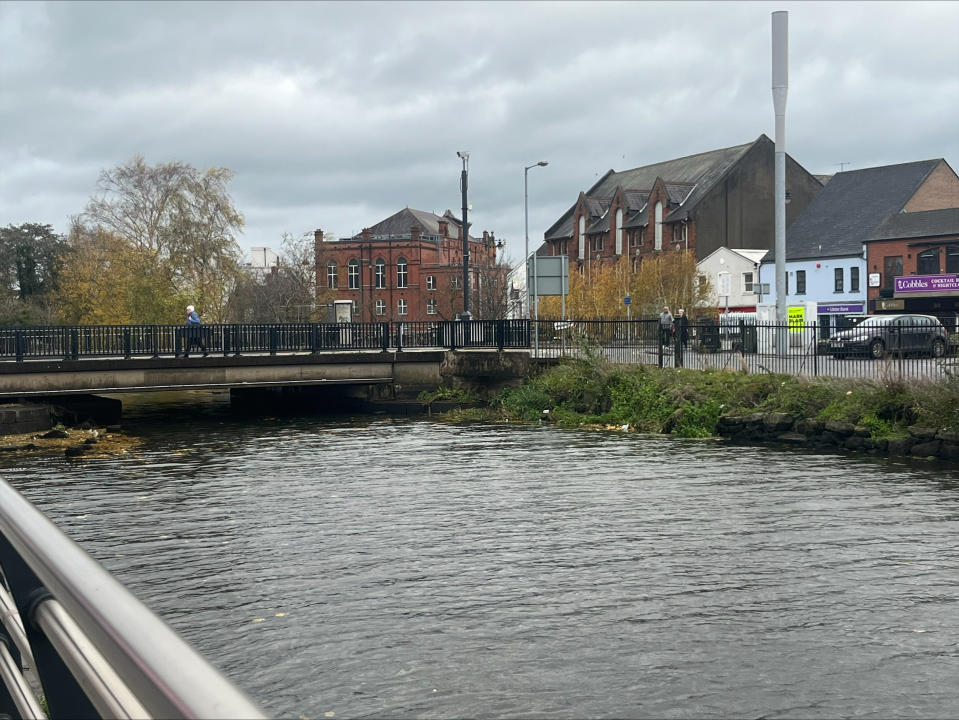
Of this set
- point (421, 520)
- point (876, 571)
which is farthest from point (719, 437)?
point (876, 571)

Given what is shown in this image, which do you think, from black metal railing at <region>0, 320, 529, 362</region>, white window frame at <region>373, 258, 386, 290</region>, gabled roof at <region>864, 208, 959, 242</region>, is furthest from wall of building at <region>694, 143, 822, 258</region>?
black metal railing at <region>0, 320, 529, 362</region>

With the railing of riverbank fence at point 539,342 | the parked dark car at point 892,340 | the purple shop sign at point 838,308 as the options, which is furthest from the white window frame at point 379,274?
the railing of riverbank fence at point 539,342

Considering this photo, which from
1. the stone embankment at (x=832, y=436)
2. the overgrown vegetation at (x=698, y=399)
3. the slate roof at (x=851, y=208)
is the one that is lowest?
the stone embankment at (x=832, y=436)

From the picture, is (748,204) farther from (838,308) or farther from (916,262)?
(916,262)

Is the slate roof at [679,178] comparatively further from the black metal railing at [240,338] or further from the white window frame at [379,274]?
the black metal railing at [240,338]

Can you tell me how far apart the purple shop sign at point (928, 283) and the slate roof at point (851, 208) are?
4.93 metres

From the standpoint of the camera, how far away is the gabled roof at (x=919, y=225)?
55656mm

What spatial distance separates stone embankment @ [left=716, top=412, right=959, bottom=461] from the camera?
18.7 metres

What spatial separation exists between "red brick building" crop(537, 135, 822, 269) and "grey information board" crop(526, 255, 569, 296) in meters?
46.7

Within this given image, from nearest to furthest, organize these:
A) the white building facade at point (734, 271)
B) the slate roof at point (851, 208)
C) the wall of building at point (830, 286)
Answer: the wall of building at point (830, 286)
the slate roof at point (851, 208)
the white building facade at point (734, 271)

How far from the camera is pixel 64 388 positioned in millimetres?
27719

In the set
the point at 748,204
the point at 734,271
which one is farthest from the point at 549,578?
the point at 748,204

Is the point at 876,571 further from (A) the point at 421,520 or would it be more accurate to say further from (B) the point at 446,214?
(B) the point at 446,214

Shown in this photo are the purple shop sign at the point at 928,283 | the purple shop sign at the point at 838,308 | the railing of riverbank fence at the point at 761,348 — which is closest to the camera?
the railing of riverbank fence at the point at 761,348
